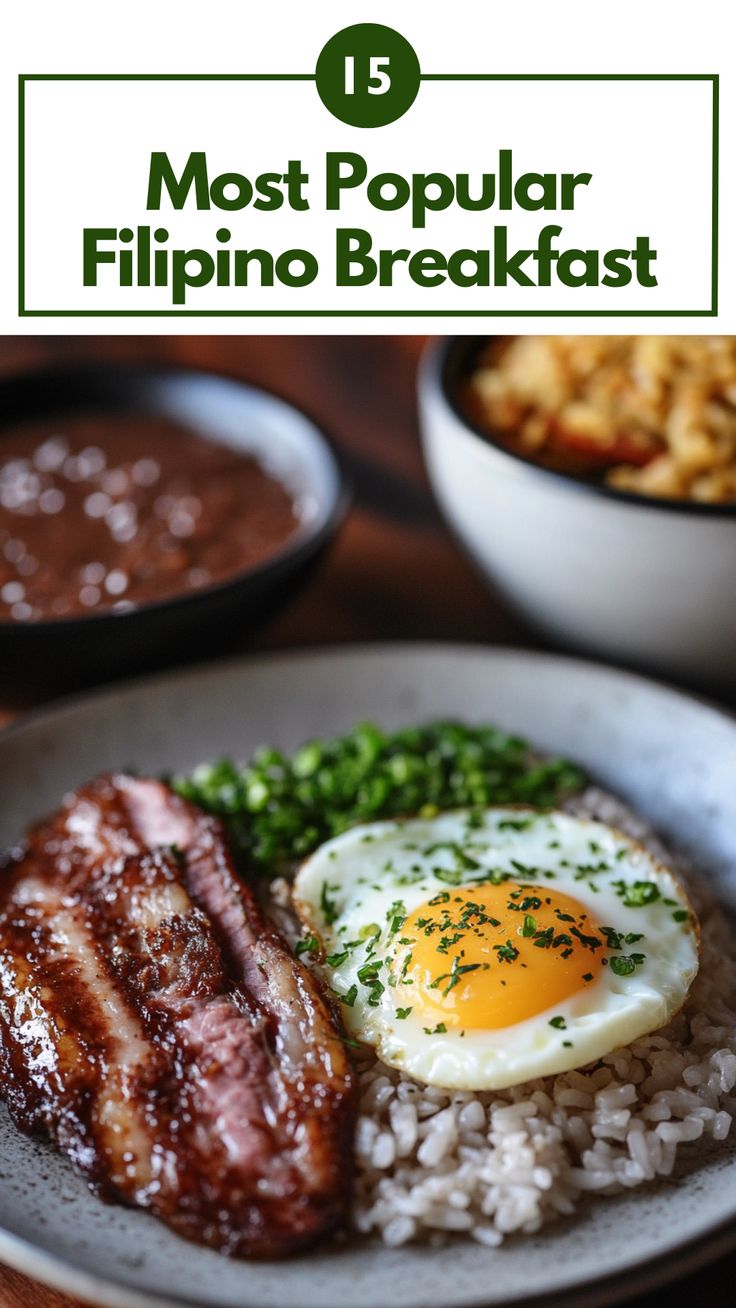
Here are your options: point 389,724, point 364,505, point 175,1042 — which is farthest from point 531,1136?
point 364,505

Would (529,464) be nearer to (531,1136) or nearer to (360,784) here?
(360,784)

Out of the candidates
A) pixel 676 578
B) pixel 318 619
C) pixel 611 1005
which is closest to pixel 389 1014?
pixel 611 1005

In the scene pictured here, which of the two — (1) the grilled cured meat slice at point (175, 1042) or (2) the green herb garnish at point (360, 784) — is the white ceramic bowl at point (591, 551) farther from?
(1) the grilled cured meat slice at point (175, 1042)
